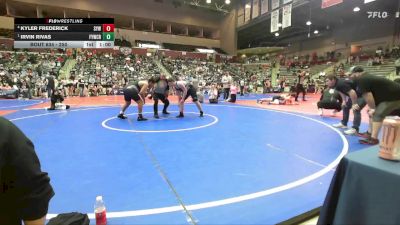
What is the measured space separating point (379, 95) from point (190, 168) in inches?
134

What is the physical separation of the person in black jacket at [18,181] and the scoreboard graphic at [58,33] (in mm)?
10367

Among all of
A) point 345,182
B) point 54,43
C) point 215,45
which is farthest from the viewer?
point 215,45

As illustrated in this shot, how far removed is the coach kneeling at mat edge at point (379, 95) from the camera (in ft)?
14.3

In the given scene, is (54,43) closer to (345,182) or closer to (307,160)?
(307,160)

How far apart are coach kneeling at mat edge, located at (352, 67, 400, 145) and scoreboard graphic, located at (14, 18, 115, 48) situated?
373 inches

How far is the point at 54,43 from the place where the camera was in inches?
405

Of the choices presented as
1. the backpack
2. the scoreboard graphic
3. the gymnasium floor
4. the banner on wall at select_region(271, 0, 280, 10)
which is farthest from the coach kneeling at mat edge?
the banner on wall at select_region(271, 0, 280, 10)

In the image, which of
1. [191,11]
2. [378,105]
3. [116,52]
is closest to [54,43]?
[378,105]

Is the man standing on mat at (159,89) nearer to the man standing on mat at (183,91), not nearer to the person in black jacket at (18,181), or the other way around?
the man standing on mat at (183,91)

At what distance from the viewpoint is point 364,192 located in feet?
4.66

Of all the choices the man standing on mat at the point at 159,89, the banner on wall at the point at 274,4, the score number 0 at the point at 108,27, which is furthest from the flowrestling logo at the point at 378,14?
the man standing on mat at the point at 159,89

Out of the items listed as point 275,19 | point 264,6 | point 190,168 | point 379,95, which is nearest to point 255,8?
point 264,6

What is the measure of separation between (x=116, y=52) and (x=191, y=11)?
38.2ft

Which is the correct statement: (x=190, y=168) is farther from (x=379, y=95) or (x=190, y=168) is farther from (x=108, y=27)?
A: (x=108, y=27)
